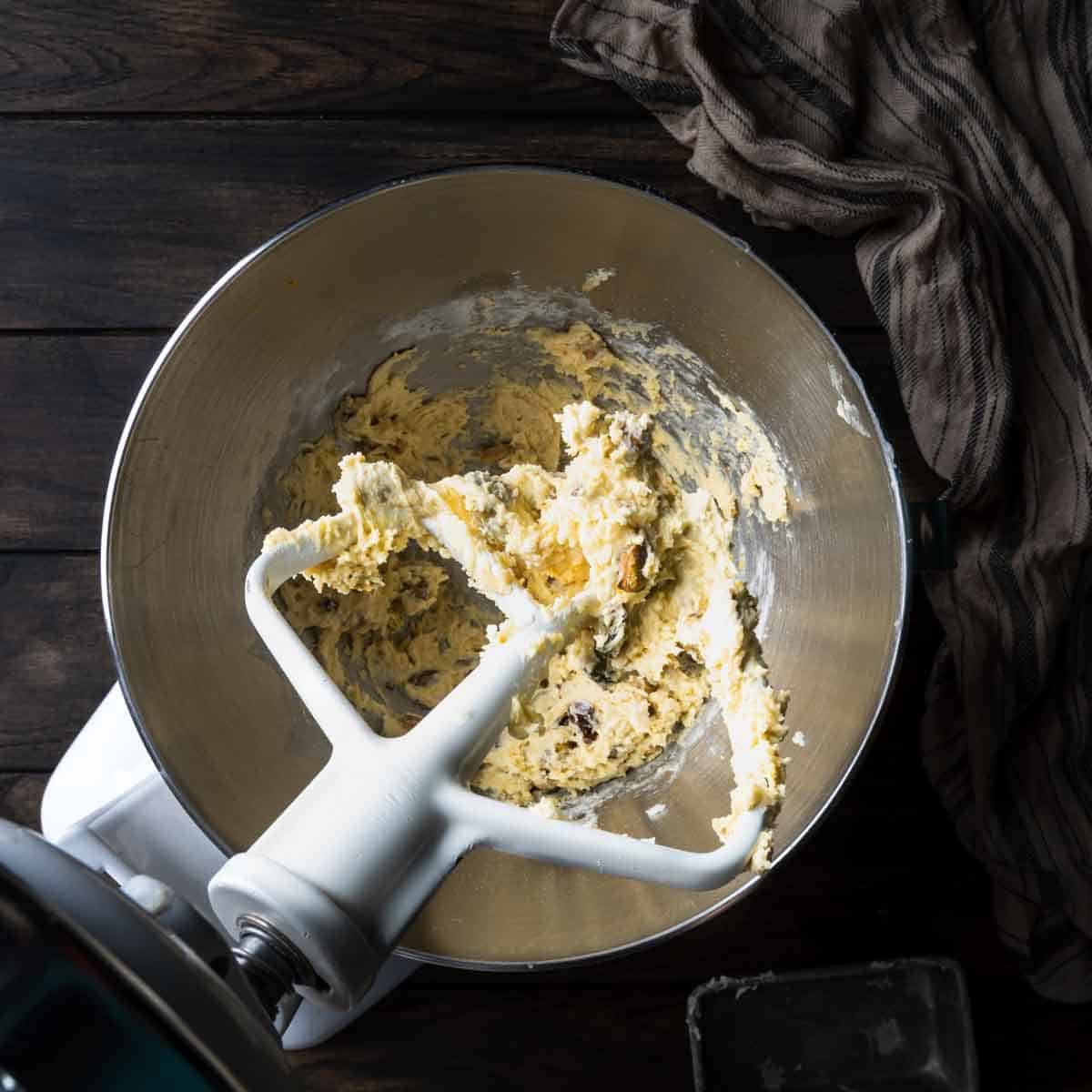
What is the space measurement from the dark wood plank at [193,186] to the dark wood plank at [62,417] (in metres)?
0.03

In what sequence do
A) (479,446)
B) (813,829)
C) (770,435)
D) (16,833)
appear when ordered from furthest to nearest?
(479,446) < (770,435) < (813,829) < (16,833)

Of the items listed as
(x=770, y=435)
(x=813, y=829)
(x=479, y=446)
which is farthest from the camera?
(x=479, y=446)

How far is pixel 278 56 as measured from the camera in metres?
0.99

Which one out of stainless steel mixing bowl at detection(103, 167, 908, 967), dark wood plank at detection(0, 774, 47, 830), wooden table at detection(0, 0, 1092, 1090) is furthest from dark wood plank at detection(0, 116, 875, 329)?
dark wood plank at detection(0, 774, 47, 830)

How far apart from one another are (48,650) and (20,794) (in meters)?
0.13

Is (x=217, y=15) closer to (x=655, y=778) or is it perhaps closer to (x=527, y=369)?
(x=527, y=369)

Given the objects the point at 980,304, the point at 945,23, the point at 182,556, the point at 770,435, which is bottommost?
the point at 182,556

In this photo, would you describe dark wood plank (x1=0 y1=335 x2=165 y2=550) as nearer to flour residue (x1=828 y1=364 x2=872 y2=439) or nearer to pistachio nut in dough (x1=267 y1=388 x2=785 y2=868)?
pistachio nut in dough (x1=267 y1=388 x2=785 y2=868)

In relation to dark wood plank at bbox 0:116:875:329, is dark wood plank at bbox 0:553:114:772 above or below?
below

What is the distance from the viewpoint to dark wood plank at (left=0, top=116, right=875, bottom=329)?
3.25 ft

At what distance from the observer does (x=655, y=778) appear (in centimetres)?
91

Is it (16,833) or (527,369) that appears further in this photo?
(527,369)

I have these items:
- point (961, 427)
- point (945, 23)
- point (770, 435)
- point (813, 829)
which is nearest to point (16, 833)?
point (813, 829)

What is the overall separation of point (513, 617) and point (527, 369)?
26 cm
